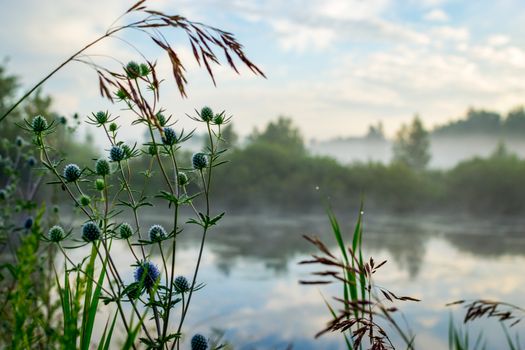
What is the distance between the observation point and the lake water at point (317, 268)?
17.0ft

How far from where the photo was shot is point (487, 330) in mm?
5270

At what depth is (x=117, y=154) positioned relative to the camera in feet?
4.29

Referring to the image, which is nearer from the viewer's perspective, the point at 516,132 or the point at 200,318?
the point at 200,318

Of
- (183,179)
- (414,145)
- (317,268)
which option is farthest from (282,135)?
(183,179)

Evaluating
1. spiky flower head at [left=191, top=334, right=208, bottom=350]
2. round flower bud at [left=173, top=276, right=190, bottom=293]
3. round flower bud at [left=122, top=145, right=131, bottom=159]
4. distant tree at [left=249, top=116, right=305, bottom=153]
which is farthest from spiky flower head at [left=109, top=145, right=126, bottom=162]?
distant tree at [left=249, top=116, right=305, bottom=153]

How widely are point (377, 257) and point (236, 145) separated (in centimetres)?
736

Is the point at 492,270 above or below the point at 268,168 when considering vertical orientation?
below

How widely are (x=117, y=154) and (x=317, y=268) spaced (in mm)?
6469

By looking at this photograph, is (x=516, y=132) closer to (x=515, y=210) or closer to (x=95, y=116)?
(x=515, y=210)

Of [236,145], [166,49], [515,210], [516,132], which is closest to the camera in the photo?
[166,49]

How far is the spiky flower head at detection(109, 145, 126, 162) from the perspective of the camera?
50.9 inches

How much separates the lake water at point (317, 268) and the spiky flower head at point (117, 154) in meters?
2.56

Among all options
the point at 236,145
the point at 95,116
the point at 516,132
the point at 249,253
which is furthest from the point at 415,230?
the point at 516,132

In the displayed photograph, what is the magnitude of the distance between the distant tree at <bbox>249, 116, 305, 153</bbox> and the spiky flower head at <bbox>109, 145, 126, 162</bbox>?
60.9 ft
